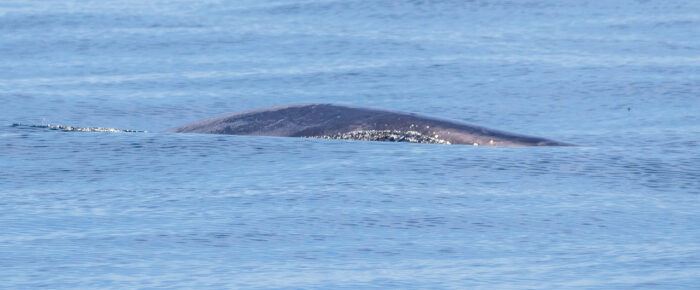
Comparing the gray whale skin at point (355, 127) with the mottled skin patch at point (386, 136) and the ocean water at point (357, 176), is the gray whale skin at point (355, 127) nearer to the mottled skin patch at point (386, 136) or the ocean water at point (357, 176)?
the mottled skin patch at point (386, 136)

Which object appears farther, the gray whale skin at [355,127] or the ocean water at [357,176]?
the gray whale skin at [355,127]

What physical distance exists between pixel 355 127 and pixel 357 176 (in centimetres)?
91

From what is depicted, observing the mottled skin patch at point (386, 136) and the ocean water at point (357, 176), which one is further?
the mottled skin patch at point (386, 136)

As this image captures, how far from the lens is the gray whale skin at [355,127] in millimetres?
4812

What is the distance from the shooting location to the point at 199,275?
2.80 meters

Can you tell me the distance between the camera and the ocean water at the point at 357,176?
9.58 feet

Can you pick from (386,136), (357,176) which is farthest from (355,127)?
(357,176)

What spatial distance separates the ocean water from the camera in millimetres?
2920

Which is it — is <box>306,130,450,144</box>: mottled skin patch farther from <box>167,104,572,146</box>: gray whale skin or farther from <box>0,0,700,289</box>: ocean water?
<box>0,0,700,289</box>: ocean water

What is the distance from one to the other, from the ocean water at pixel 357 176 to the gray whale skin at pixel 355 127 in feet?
0.49

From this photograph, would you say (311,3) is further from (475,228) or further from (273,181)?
(475,228)

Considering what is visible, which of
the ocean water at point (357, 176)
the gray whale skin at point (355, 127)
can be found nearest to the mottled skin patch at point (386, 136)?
the gray whale skin at point (355, 127)

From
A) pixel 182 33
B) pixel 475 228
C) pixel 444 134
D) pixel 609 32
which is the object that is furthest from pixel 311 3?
pixel 475 228

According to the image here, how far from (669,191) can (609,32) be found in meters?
6.24
